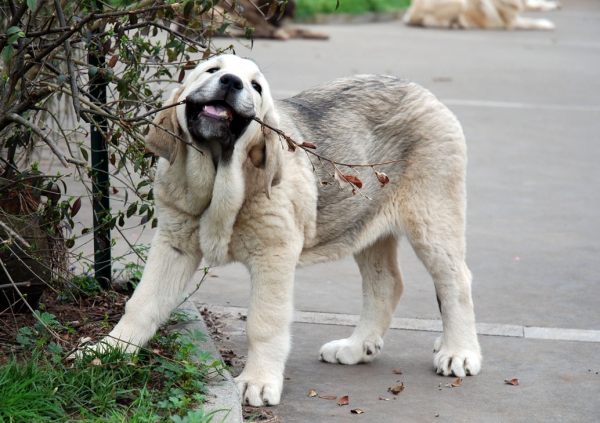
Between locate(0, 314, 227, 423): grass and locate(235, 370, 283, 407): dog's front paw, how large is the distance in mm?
147

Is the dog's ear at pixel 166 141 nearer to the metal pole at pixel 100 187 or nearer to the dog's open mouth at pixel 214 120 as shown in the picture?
the dog's open mouth at pixel 214 120

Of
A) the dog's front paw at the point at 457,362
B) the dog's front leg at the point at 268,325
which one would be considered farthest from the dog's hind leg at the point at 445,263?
the dog's front leg at the point at 268,325

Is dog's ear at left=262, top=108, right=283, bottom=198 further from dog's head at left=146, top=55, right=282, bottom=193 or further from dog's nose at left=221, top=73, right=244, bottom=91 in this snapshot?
dog's nose at left=221, top=73, right=244, bottom=91

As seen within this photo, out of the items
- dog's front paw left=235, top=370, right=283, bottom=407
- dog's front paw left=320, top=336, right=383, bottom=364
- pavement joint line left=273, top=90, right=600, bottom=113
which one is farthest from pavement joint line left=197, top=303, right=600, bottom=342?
pavement joint line left=273, top=90, right=600, bottom=113

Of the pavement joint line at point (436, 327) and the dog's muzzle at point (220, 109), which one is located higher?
the dog's muzzle at point (220, 109)

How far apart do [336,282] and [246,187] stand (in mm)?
2316

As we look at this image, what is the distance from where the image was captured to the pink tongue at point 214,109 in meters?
3.90

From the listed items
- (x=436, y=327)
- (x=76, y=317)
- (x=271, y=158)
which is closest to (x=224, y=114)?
(x=271, y=158)

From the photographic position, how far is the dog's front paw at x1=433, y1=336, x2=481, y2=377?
15.5 feet

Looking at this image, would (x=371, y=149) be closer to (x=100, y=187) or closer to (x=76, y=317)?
(x=100, y=187)

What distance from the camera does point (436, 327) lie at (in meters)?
5.53

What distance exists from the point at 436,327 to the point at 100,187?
86.5 inches

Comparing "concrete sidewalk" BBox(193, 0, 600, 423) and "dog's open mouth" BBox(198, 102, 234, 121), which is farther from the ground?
"dog's open mouth" BBox(198, 102, 234, 121)

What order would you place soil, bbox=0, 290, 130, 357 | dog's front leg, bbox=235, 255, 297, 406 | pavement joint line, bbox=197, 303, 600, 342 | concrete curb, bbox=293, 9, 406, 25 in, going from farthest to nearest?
concrete curb, bbox=293, 9, 406, 25 → pavement joint line, bbox=197, 303, 600, 342 → soil, bbox=0, 290, 130, 357 → dog's front leg, bbox=235, 255, 297, 406
